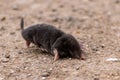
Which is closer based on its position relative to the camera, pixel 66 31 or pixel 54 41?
pixel 54 41

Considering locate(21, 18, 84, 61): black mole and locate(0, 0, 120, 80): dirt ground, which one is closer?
locate(0, 0, 120, 80): dirt ground

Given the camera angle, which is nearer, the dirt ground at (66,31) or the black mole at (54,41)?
the dirt ground at (66,31)

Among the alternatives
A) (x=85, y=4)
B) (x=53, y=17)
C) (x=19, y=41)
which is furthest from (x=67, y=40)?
(x=85, y=4)

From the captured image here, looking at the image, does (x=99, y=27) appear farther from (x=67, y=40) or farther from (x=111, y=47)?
(x=67, y=40)
